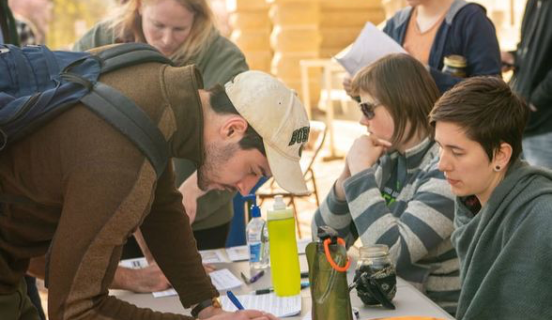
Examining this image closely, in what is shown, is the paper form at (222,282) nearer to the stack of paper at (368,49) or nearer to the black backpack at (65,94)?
the black backpack at (65,94)

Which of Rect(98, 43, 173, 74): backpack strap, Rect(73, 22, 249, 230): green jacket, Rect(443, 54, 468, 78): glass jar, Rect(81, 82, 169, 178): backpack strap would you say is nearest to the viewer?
Rect(81, 82, 169, 178): backpack strap

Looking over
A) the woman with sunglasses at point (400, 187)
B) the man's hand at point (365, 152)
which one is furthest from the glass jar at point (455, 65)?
→ the man's hand at point (365, 152)

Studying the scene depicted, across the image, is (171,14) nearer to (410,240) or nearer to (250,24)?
(410,240)

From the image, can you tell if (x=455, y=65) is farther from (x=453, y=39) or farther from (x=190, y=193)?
(x=190, y=193)

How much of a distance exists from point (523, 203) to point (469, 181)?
155 mm

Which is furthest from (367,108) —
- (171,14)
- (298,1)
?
(298,1)

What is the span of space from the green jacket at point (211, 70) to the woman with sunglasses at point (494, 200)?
1.06 meters

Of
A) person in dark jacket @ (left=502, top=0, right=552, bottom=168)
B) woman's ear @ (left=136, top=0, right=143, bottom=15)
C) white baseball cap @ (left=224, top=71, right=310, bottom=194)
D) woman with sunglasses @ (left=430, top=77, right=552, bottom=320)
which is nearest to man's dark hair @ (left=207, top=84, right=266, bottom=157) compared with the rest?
white baseball cap @ (left=224, top=71, right=310, bottom=194)

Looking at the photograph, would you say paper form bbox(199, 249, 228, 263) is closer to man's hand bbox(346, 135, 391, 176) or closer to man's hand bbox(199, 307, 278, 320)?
man's hand bbox(346, 135, 391, 176)

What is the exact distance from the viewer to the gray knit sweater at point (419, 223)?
2.30m

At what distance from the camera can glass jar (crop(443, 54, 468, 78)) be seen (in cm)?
314

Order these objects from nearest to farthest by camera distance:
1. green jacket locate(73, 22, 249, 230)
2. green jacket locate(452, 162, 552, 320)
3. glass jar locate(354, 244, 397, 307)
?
green jacket locate(452, 162, 552, 320) < glass jar locate(354, 244, 397, 307) < green jacket locate(73, 22, 249, 230)

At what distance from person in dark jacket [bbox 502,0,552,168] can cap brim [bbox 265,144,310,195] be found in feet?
5.67

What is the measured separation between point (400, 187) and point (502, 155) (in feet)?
1.94
